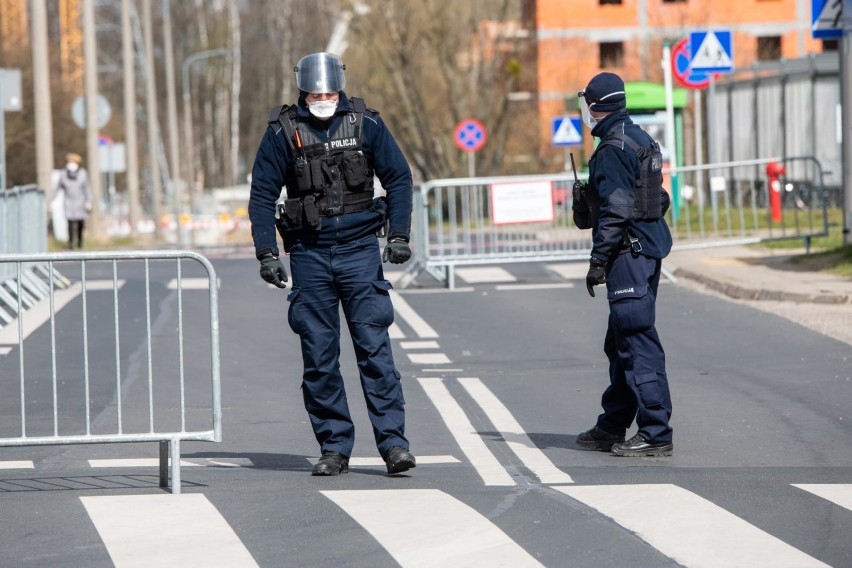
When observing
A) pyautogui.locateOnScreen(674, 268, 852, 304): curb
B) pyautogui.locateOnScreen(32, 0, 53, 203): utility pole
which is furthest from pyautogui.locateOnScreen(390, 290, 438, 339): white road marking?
pyautogui.locateOnScreen(32, 0, 53, 203): utility pole

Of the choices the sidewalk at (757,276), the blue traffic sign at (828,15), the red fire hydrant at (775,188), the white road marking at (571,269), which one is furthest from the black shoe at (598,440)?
the red fire hydrant at (775,188)

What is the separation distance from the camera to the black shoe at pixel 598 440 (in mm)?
8727

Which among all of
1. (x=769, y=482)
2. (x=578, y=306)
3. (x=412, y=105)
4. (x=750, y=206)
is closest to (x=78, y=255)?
(x=769, y=482)

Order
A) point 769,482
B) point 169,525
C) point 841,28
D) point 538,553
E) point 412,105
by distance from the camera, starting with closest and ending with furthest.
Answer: point 538,553 → point 169,525 → point 769,482 → point 841,28 → point 412,105

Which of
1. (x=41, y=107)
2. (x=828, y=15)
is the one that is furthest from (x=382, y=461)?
(x=41, y=107)

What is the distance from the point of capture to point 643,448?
847 centimetres

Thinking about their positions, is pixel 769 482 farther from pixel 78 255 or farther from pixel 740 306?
pixel 740 306

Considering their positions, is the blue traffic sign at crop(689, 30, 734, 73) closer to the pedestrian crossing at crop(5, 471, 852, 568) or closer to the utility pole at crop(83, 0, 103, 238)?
the utility pole at crop(83, 0, 103, 238)

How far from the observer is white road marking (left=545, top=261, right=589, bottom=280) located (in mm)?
20812

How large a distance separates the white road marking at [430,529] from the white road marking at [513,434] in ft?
2.24

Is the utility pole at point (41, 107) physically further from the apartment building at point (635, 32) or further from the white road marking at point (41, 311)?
the apartment building at point (635, 32)

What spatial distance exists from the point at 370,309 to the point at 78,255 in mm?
1368

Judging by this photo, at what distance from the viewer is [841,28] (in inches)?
760

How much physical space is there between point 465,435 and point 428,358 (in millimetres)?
3747
